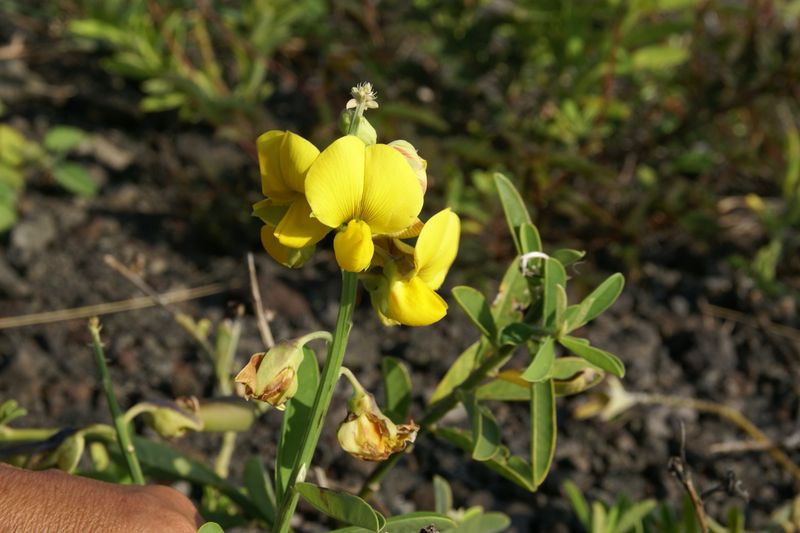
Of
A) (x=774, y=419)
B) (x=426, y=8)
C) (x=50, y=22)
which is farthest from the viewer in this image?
(x=50, y=22)

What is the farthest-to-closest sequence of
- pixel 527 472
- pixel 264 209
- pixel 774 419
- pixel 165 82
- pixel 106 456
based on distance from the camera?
pixel 165 82
pixel 774 419
pixel 106 456
pixel 527 472
pixel 264 209

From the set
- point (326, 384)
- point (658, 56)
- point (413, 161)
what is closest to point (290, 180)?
point (413, 161)

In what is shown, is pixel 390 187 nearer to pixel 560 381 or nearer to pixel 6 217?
pixel 560 381

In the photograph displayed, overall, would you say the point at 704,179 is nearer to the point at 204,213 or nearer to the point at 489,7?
the point at 489,7

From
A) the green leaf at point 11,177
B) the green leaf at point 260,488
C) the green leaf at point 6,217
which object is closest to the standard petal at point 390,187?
the green leaf at point 260,488

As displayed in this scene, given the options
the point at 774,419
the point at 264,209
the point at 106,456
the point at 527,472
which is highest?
the point at 264,209

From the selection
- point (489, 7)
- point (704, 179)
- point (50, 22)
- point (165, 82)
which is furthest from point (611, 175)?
point (50, 22)

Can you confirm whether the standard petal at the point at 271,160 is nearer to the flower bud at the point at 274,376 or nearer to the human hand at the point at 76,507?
the flower bud at the point at 274,376
